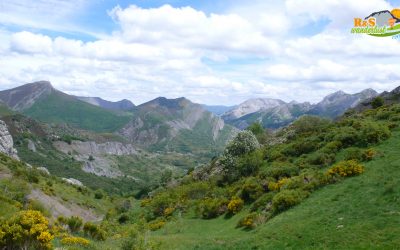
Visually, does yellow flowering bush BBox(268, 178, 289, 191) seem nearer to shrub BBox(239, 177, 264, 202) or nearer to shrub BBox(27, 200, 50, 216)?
shrub BBox(239, 177, 264, 202)

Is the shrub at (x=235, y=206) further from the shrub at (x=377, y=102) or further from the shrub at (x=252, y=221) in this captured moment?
the shrub at (x=377, y=102)

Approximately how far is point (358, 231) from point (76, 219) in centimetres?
2284

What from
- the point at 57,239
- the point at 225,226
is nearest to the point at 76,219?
the point at 57,239

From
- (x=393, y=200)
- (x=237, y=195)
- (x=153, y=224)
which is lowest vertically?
(x=153, y=224)

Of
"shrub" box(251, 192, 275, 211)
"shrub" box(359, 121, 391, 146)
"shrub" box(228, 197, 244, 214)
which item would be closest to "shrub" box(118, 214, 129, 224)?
"shrub" box(228, 197, 244, 214)

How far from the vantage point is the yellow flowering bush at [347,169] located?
36.5 meters

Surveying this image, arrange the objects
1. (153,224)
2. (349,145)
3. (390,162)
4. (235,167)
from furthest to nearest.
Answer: (235,167) → (153,224) → (349,145) → (390,162)

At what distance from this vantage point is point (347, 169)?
122ft

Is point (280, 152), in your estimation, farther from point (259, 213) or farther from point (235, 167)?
point (259, 213)

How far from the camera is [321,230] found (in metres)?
26.1

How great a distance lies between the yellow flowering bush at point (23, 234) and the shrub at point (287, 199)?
22704 mm

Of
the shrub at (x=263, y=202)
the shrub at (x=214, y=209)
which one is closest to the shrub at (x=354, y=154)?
the shrub at (x=263, y=202)

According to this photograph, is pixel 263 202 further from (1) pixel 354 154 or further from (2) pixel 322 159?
(1) pixel 354 154

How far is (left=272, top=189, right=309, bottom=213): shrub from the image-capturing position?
35.2m
